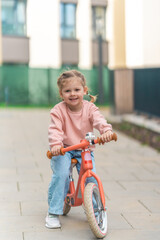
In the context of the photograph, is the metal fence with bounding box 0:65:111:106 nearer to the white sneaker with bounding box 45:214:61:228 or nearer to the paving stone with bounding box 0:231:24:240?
the white sneaker with bounding box 45:214:61:228

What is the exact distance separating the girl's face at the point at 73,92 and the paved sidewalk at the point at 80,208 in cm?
106

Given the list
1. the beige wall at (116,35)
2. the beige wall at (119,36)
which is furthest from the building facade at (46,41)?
the beige wall at (119,36)

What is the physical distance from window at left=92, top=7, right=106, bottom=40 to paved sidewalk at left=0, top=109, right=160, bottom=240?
1766 centimetres

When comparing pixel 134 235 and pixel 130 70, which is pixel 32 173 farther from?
pixel 130 70

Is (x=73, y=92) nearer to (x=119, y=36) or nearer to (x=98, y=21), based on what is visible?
(x=119, y=36)

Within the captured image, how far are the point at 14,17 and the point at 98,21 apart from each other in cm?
471

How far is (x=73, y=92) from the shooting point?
420 centimetres

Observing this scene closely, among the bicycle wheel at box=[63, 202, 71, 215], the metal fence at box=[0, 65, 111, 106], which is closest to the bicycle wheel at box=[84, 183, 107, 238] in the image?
the bicycle wheel at box=[63, 202, 71, 215]

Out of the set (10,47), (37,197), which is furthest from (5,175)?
(10,47)

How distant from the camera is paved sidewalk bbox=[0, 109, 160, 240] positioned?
13.7 feet

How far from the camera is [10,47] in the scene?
2467cm

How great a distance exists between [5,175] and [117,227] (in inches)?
105

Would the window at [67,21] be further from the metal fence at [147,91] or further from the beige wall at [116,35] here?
the metal fence at [147,91]

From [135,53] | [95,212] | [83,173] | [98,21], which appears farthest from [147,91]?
Result: [98,21]
